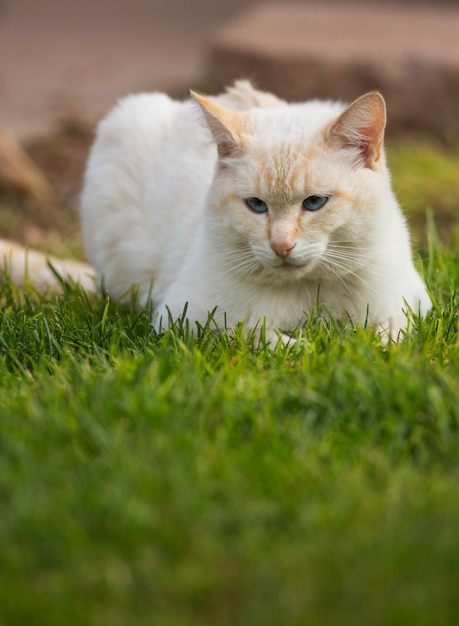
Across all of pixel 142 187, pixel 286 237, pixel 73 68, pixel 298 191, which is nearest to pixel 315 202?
pixel 298 191

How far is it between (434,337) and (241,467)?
104cm

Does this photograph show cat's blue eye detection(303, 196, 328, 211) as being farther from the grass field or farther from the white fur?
the grass field

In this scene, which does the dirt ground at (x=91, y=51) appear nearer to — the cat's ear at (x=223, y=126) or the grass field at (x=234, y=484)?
the cat's ear at (x=223, y=126)

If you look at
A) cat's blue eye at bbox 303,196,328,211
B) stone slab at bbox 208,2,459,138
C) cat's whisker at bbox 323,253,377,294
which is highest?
stone slab at bbox 208,2,459,138

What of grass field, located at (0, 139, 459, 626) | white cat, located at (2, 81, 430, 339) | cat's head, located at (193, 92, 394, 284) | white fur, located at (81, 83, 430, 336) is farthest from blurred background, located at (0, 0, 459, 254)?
grass field, located at (0, 139, 459, 626)

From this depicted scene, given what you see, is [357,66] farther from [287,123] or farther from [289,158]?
[289,158]

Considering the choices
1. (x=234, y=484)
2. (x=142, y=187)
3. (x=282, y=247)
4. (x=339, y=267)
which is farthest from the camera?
(x=142, y=187)

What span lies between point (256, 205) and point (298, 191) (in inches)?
A: 6.1

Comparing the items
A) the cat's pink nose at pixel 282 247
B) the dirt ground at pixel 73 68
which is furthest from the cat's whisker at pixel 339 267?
the dirt ground at pixel 73 68

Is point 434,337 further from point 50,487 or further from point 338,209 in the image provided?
point 50,487

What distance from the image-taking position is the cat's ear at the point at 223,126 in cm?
312

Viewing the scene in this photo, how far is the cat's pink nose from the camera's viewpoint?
2963 millimetres

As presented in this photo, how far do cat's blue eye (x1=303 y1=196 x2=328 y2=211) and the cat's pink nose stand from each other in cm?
15

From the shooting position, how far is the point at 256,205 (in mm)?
3104
